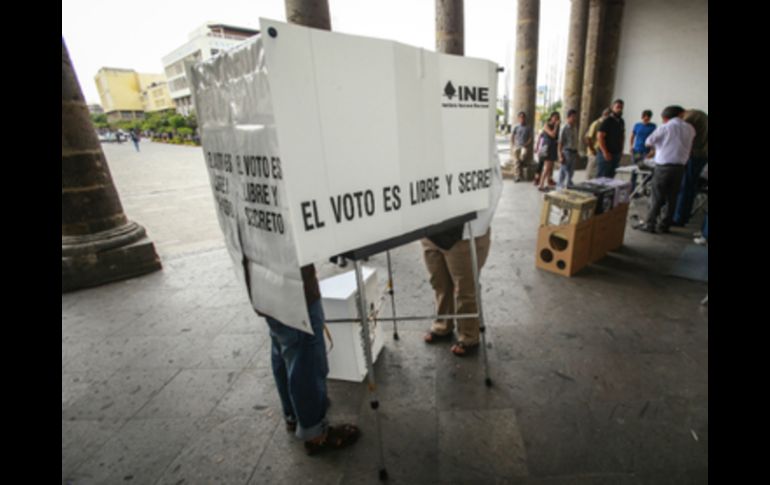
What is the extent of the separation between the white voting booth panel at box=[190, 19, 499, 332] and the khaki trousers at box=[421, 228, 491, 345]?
0.82m

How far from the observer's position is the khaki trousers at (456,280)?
9.93ft

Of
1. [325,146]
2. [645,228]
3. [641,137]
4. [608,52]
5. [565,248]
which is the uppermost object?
[608,52]

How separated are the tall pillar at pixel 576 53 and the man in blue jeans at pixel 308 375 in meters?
11.7

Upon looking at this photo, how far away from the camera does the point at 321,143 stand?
159 centimetres

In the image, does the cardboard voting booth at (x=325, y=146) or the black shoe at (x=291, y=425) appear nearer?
the cardboard voting booth at (x=325, y=146)

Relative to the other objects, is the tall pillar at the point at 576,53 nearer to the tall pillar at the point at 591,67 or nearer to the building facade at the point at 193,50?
the tall pillar at the point at 591,67

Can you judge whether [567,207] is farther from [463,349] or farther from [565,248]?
[463,349]

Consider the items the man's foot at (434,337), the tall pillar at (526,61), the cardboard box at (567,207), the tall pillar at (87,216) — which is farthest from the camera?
the tall pillar at (526,61)

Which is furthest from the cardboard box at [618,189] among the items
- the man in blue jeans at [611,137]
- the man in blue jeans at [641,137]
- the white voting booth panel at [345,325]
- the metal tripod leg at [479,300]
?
the man in blue jeans at [641,137]

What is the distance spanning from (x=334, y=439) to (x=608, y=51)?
1343 centimetres

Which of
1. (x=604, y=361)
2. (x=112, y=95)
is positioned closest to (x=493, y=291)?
(x=604, y=361)

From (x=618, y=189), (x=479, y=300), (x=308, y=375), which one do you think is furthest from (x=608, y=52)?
(x=308, y=375)

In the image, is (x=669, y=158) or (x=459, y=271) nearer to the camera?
(x=459, y=271)

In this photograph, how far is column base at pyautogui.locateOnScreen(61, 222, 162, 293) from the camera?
5.41m
